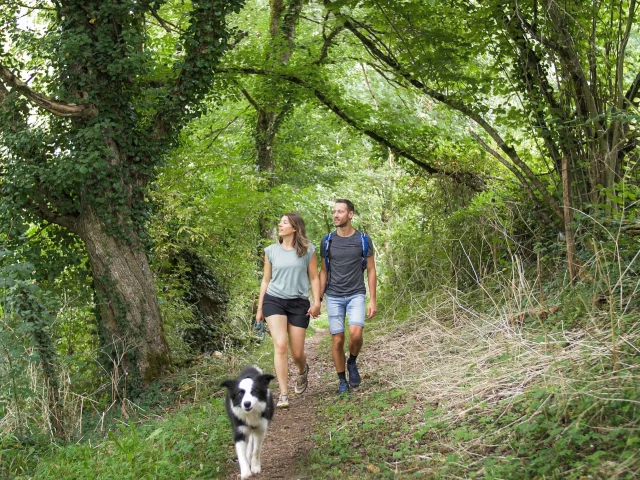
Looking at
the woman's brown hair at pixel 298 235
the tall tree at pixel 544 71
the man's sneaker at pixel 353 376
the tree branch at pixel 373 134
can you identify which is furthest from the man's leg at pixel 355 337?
the tree branch at pixel 373 134

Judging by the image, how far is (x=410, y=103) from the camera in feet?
58.0

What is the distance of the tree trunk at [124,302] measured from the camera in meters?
9.88

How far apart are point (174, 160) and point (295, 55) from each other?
338 cm

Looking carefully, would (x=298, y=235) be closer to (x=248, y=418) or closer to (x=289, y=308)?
(x=289, y=308)

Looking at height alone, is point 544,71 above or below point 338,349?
above

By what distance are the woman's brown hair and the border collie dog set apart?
6.53 feet

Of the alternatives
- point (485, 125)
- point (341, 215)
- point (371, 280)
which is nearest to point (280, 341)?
point (371, 280)

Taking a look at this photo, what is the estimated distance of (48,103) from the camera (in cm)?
888

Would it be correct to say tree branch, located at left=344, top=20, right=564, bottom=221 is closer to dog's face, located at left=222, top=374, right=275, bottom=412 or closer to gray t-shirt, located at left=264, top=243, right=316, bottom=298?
gray t-shirt, located at left=264, top=243, right=316, bottom=298

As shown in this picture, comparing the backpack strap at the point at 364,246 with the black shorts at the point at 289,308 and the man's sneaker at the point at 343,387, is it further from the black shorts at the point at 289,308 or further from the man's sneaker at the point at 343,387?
the man's sneaker at the point at 343,387

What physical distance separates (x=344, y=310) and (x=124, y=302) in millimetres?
3748

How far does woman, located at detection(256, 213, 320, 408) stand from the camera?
7.54 meters

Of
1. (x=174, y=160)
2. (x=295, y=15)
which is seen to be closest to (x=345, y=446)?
→ (x=174, y=160)

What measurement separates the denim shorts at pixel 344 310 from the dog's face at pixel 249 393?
189 centimetres
